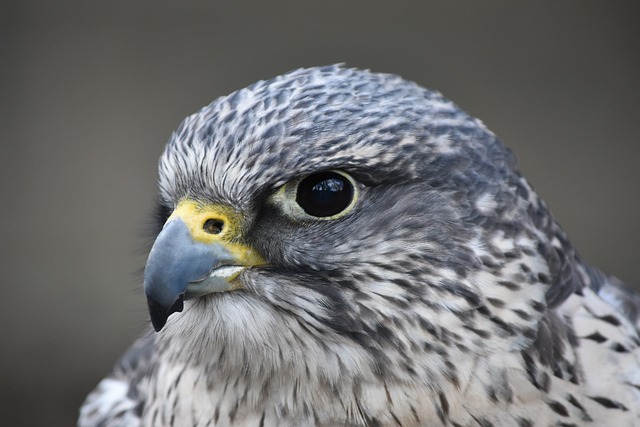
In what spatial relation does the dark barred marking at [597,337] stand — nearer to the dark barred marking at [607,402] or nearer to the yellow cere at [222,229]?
Result: the dark barred marking at [607,402]

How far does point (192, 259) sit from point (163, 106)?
3.87m

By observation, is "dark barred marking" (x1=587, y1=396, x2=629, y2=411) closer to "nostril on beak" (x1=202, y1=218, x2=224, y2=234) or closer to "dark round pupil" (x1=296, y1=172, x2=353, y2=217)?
"dark round pupil" (x1=296, y1=172, x2=353, y2=217)

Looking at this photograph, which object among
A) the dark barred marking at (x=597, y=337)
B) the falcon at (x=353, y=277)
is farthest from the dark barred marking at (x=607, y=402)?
the dark barred marking at (x=597, y=337)

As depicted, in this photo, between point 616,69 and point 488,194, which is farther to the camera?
point 616,69

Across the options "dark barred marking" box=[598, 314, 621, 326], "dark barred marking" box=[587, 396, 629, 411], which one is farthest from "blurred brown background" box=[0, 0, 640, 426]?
"dark barred marking" box=[587, 396, 629, 411]

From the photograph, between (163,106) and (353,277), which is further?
(163,106)

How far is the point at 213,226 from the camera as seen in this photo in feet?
8.32

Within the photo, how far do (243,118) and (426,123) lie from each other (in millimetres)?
498

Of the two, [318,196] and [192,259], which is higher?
[318,196]

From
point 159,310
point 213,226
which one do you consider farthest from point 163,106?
point 159,310

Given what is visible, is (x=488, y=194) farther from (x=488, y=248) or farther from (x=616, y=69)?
(x=616, y=69)

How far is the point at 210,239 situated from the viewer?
2.50 m

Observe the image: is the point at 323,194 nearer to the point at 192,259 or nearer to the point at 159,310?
the point at 192,259

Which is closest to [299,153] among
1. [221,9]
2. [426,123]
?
[426,123]
